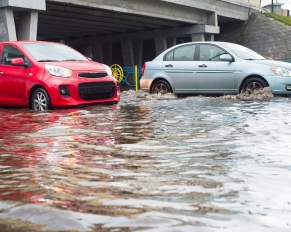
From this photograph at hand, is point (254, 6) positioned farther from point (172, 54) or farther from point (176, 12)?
point (172, 54)

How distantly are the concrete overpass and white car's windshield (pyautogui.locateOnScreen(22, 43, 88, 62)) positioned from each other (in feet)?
29.1

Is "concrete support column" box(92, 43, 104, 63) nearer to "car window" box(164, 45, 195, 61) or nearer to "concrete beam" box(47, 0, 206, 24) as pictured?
"concrete beam" box(47, 0, 206, 24)

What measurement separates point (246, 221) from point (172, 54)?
422 inches

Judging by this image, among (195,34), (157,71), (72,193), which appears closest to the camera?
(72,193)

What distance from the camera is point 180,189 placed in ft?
10.1

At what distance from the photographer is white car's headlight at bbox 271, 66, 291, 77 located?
36.8 ft

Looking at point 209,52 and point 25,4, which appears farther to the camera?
point 25,4

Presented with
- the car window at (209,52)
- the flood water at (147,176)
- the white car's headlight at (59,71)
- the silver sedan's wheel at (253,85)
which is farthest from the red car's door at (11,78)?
the silver sedan's wheel at (253,85)

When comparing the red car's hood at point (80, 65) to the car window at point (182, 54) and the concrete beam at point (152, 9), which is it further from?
the concrete beam at point (152, 9)

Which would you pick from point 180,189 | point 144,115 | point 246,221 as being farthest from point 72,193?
point 144,115

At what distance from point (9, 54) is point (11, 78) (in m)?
0.60

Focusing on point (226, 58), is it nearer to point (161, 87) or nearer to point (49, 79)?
point (161, 87)

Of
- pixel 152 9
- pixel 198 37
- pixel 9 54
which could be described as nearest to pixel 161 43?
pixel 198 37

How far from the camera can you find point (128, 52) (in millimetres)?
38750
